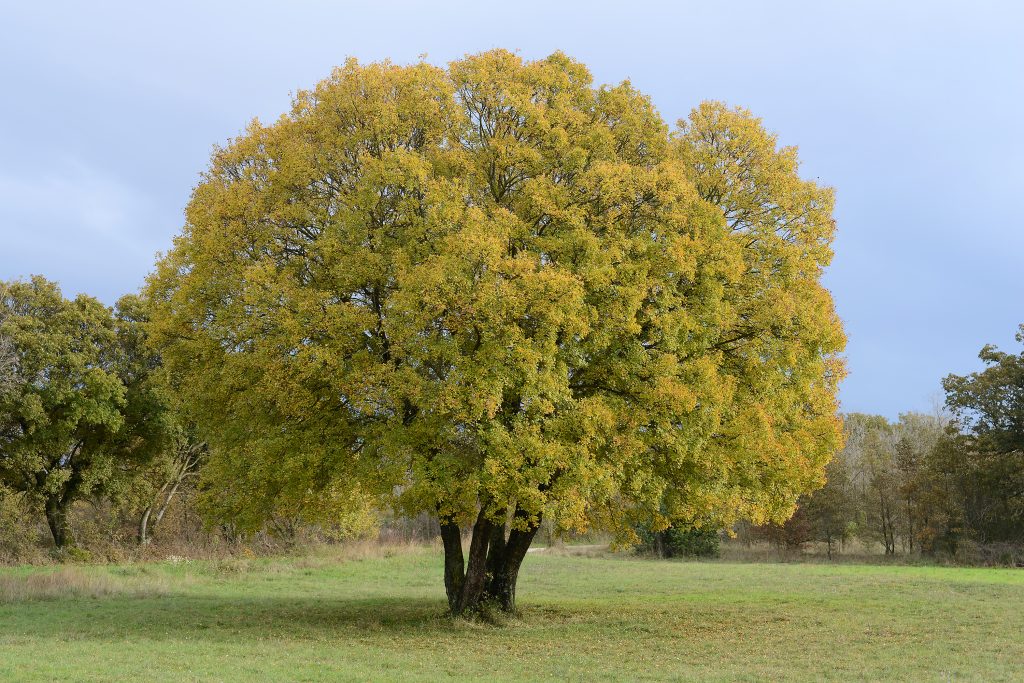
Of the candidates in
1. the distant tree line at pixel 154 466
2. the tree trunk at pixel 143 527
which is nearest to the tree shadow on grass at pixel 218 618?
the distant tree line at pixel 154 466

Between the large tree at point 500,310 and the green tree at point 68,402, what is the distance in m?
15.6

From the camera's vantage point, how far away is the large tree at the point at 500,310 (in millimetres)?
16500

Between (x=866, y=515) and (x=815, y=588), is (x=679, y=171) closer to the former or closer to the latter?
(x=815, y=588)

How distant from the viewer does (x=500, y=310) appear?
52.7 ft

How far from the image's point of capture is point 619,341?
59.6 ft

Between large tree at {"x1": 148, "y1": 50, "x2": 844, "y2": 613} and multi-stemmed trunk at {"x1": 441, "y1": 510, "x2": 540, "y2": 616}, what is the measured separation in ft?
0.37

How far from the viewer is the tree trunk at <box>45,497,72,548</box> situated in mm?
35688

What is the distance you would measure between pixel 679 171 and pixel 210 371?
38.7 feet

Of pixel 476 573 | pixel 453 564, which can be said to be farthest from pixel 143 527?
pixel 476 573

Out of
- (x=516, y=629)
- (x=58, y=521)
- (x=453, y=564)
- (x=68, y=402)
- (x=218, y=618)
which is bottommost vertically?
(x=218, y=618)

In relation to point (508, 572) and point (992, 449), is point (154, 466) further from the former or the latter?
point (992, 449)

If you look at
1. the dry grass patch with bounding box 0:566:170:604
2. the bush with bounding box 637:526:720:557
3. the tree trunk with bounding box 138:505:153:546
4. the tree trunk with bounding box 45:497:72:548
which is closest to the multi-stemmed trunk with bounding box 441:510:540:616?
the dry grass patch with bounding box 0:566:170:604

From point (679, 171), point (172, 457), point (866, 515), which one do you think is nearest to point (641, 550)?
point (866, 515)

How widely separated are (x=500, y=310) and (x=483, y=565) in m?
7.69
